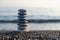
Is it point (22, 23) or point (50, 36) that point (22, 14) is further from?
point (50, 36)

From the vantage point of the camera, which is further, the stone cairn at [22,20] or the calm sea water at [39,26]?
the calm sea water at [39,26]

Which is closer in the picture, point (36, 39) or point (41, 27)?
point (36, 39)

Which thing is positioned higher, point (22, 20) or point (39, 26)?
point (22, 20)

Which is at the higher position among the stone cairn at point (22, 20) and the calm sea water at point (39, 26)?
the stone cairn at point (22, 20)

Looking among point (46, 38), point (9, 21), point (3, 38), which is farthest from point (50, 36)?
point (9, 21)

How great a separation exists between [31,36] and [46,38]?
27cm

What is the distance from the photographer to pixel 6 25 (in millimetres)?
7387

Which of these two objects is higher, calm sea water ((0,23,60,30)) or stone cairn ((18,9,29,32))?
stone cairn ((18,9,29,32))

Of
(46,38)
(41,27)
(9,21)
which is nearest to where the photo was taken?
(46,38)

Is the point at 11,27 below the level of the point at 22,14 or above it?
below

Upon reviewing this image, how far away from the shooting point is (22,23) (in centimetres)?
617

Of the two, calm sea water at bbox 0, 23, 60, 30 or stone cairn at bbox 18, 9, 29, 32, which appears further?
calm sea water at bbox 0, 23, 60, 30

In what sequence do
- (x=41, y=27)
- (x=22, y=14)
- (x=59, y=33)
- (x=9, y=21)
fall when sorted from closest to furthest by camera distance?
(x=59, y=33) → (x=22, y=14) → (x=41, y=27) → (x=9, y=21)

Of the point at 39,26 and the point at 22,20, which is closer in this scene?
the point at 22,20
